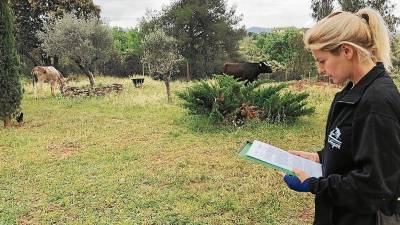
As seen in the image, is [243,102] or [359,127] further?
[243,102]

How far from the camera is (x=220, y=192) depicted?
5234 mm

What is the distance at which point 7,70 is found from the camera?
9930 mm

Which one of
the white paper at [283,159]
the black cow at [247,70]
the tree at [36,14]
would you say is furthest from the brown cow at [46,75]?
the white paper at [283,159]

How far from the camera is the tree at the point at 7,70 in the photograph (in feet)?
32.1

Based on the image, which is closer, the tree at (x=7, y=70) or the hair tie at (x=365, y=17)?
the hair tie at (x=365, y=17)

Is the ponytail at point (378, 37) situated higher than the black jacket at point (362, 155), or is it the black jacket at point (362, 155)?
the ponytail at point (378, 37)

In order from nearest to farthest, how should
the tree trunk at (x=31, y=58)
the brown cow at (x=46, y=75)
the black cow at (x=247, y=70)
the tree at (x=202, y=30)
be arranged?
the brown cow at (x=46, y=75), the black cow at (x=247, y=70), the tree trunk at (x=31, y=58), the tree at (x=202, y=30)

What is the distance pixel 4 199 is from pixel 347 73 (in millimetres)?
4842

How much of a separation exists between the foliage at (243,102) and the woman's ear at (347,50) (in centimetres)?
742

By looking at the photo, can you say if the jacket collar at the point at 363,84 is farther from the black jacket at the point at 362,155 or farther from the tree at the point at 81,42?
the tree at the point at 81,42

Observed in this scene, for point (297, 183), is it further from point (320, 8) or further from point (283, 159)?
point (320, 8)

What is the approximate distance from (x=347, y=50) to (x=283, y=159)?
0.71 m

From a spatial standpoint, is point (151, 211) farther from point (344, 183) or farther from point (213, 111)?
point (213, 111)

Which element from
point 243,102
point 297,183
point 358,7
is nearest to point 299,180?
point 297,183
